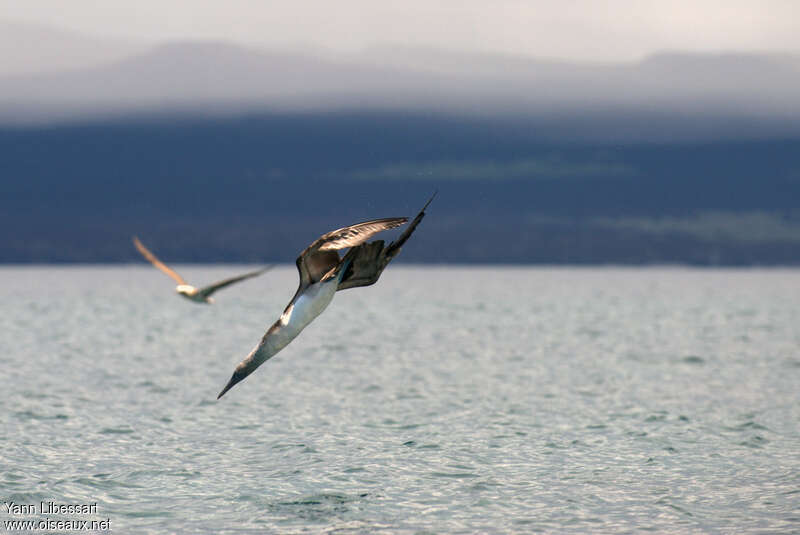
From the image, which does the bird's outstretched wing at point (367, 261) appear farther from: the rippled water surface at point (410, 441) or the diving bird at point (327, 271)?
the rippled water surface at point (410, 441)

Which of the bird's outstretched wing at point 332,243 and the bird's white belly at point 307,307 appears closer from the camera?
the bird's white belly at point 307,307

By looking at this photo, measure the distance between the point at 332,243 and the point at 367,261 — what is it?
80 cm

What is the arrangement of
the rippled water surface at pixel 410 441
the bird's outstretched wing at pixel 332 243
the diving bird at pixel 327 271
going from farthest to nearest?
the rippled water surface at pixel 410 441 → the bird's outstretched wing at pixel 332 243 → the diving bird at pixel 327 271

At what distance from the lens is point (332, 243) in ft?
53.1

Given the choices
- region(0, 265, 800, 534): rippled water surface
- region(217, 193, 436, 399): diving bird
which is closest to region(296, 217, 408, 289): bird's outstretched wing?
region(217, 193, 436, 399): diving bird

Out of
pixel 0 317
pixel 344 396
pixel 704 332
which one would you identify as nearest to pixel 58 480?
pixel 344 396

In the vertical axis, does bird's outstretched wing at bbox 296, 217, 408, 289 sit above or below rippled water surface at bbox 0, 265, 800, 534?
above

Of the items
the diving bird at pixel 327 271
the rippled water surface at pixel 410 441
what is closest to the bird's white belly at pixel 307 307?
the diving bird at pixel 327 271

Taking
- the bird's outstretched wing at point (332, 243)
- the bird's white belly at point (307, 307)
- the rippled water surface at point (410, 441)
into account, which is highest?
the bird's outstretched wing at point (332, 243)

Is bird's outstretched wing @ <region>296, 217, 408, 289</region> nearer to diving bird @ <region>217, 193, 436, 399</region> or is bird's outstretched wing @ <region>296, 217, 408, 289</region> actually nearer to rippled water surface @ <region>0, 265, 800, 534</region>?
diving bird @ <region>217, 193, 436, 399</region>

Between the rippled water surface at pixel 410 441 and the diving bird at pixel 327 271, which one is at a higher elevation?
the diving bird at pixel 327 271

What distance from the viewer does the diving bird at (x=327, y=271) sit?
50.8 ft

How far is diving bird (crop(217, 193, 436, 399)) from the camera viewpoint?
610 inches

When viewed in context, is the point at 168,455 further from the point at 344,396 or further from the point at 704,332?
the point at 704,332
